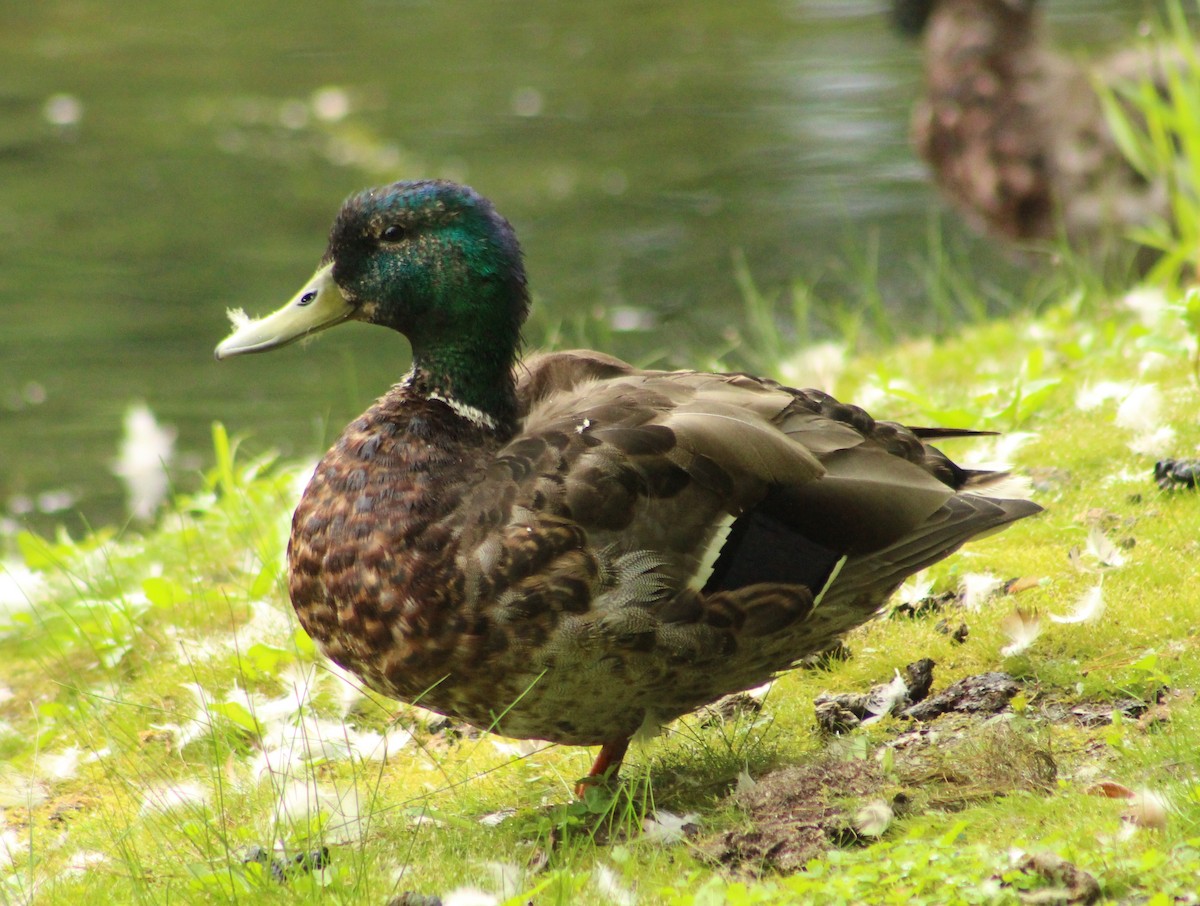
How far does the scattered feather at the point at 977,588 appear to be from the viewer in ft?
12.1

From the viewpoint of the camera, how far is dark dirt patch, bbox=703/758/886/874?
2.68 meters

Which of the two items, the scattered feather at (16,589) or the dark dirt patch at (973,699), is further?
the scattered feather at (16,589)

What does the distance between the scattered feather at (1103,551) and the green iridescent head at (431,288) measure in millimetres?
1382

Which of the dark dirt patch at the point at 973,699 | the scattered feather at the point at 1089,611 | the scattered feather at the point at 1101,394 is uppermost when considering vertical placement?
the scattered feather at the point at 1101,394

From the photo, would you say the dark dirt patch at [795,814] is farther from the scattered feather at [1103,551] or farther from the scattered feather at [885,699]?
the scattered feather at [1103,551]

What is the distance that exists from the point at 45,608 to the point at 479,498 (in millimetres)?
2044

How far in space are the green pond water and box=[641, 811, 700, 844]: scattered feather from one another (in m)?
3.42

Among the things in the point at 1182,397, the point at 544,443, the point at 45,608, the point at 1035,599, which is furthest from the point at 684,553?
the point at 45,608

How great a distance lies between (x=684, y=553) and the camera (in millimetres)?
3033

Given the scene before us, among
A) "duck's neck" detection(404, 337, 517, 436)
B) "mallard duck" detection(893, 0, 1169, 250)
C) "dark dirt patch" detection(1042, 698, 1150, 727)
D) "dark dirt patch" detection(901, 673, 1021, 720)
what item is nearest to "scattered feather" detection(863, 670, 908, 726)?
"dark dirt patch" detection(901, 673, 1021, 720)

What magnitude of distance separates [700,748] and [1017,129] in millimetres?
5310

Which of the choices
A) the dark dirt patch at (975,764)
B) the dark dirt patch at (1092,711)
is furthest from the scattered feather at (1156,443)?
the dark dirt patch at (975,764)

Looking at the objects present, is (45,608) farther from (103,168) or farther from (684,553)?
(103,168)

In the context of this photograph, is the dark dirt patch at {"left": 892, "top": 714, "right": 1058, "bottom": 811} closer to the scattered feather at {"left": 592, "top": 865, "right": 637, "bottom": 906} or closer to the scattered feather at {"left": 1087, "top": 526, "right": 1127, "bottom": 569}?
the scattered feather at {"left": 592, "top": 865, "right": 637, "bottom": 906}
